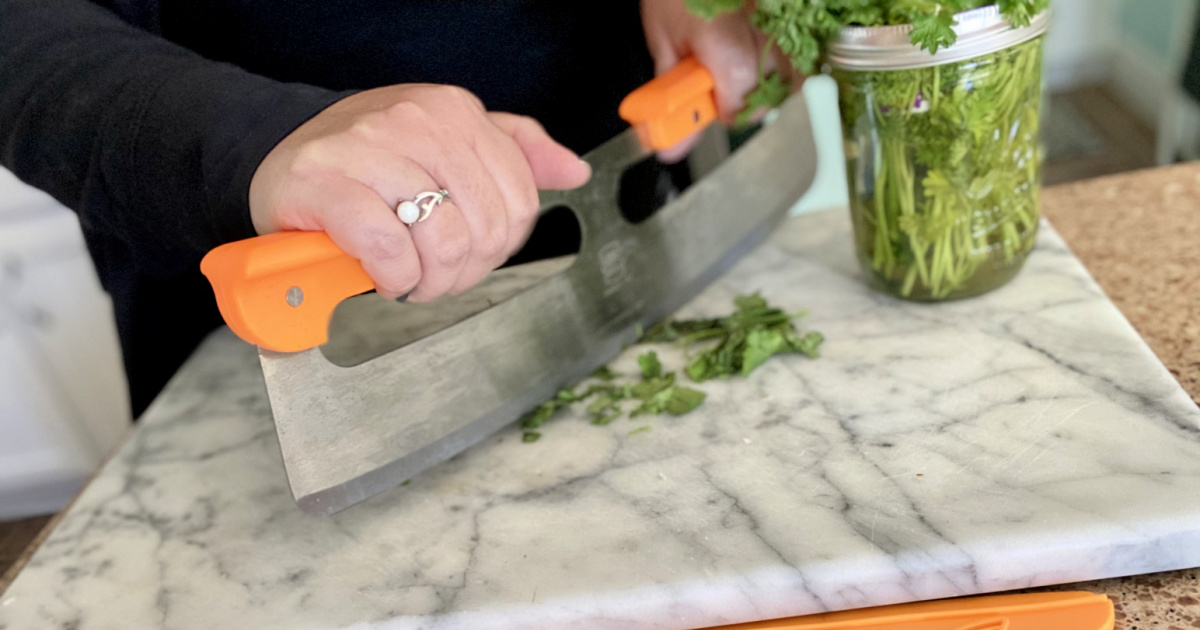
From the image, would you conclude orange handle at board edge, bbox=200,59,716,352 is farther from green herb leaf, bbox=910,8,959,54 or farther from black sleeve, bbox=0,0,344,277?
green herb leaf, bbox=910,8,959,54

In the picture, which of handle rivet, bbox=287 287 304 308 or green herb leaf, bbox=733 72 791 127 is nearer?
handle rivet, bbox=287 287 304 308

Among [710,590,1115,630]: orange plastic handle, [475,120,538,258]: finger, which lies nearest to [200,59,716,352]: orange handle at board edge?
[475,120,538,258]: finger

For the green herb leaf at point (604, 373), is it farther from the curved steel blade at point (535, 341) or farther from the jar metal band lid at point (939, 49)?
the jar metal band lid at point (939, 49)

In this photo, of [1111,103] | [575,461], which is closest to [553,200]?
[575,461]

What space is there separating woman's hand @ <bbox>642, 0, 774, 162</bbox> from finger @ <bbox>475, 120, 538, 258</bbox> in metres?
Result: 0.22

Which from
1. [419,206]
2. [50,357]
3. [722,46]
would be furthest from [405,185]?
[50,357]

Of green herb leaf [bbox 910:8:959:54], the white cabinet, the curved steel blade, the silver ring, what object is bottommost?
the white cabinet

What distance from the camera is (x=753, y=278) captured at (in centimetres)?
92

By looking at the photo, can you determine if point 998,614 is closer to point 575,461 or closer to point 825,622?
point 825,622

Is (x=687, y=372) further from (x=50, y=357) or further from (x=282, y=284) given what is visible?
(x=50, y=357)

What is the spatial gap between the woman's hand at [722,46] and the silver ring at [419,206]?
30cm

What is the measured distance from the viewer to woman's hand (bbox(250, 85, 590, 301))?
568 millimetres

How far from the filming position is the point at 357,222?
1.83 feet

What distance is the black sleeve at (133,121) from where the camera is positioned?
0.64 metres
